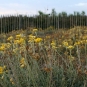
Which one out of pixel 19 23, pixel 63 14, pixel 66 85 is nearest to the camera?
pixel 66 85

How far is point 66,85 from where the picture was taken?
3.64m

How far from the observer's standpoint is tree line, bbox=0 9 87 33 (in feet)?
71.2

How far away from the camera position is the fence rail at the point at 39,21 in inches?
854

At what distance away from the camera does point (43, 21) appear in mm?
22203

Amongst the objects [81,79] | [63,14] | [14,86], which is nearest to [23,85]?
[14,86]

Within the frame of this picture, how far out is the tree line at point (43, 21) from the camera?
21688 mm

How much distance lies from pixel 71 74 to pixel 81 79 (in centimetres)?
15

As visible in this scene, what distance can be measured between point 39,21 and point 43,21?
35 centimetres

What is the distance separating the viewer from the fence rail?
2169 cm

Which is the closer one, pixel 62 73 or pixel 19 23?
pixel 62 73

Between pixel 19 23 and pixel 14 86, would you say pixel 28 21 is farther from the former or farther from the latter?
pixel 14 86

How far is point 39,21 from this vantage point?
2200cm

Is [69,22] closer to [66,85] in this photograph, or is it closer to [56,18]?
[56,18]

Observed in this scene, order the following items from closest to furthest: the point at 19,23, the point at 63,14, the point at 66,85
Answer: the point at 66,85 < the point at 19,23 < the point at 63,14
